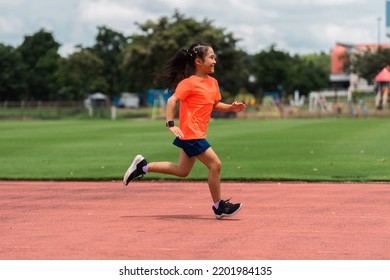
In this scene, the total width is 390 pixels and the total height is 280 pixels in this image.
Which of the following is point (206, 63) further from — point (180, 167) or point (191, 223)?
point (191, 223)

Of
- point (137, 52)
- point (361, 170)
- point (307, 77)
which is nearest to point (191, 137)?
point (361, 170)

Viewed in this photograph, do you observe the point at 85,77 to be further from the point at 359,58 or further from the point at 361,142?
the point at 361,142

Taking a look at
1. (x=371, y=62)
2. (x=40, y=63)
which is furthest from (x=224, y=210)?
(x=40, y=63)

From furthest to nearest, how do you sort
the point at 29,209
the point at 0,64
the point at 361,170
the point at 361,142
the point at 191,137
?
the point at 0,64 < the point at 361,142 < the point at 361,170 < the point at 29,209 < the point at 191,137

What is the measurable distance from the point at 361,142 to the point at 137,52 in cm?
5051

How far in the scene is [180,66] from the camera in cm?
1063

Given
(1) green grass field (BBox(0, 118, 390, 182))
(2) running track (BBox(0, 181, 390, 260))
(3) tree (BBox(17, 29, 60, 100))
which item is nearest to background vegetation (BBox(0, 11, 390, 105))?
(3) tree (BBox(17, 29, 60, 100))

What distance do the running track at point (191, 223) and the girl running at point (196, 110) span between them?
1.80 feet

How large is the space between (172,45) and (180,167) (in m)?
64.3

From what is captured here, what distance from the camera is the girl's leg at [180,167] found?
10.5m

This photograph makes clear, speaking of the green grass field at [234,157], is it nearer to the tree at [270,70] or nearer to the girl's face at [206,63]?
the girl's face at [206,63]

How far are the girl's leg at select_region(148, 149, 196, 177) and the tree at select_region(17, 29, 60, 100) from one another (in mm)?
88996

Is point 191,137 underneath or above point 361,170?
above

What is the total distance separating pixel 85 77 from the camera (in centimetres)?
8975
